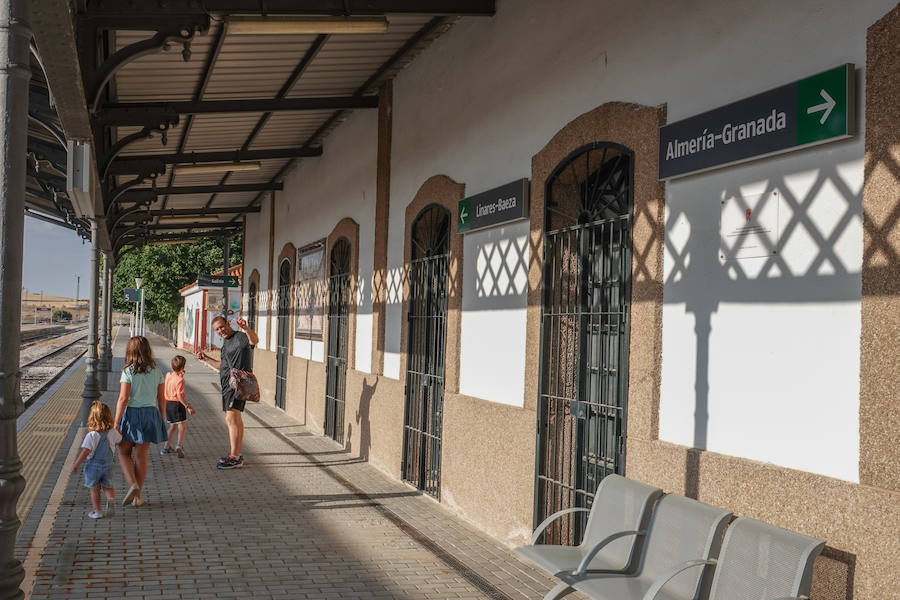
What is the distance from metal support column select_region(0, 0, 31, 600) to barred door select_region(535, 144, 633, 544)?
3.41 metres

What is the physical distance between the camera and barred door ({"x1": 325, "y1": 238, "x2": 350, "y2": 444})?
12914 mm

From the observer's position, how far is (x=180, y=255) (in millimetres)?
54156

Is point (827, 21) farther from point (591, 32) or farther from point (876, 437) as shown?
point (591, 32)

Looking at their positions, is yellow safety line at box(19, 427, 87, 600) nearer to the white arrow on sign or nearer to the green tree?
the white arrow on sign

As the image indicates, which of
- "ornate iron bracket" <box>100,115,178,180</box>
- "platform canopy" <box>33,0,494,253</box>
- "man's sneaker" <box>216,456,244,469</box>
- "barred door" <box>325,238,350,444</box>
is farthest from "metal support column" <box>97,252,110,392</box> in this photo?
"man's sneaker" <box>216,456,244,469</box>

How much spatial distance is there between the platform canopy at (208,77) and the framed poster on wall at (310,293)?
1.85 metres

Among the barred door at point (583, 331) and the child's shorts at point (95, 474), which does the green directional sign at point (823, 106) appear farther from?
the child's shorts at point (95, 474)

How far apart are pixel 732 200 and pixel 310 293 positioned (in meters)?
11.7

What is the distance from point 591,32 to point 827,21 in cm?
236

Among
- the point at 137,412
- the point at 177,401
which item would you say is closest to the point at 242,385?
the point at 177,401

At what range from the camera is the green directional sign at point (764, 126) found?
384cm

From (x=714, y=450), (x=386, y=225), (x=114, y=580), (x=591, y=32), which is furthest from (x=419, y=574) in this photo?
(x=386, y=225)

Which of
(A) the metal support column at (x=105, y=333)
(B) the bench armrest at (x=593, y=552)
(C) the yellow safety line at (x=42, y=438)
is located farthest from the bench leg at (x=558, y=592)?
(A) the metal support column at (x=105, y=333)

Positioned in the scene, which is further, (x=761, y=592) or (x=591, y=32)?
(x=591, y=32)
